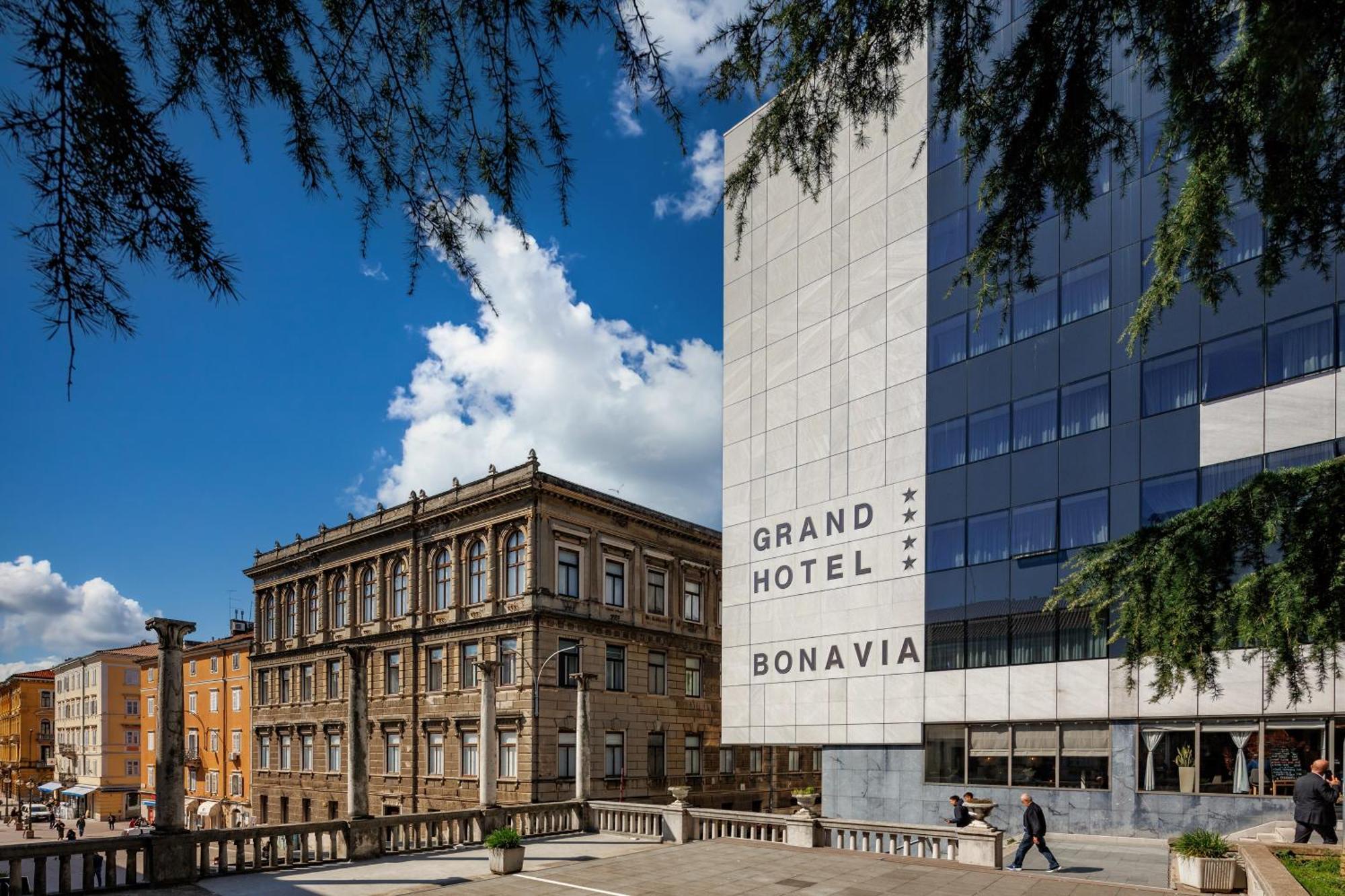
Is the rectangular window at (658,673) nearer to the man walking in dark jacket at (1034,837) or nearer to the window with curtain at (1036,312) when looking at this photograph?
the window with curtain at (1036,312)

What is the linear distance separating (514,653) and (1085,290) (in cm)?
2903

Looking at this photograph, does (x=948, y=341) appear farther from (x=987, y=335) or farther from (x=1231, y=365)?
(x=1231, y=365)

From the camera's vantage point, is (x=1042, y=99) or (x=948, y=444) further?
(x=948, y=444)

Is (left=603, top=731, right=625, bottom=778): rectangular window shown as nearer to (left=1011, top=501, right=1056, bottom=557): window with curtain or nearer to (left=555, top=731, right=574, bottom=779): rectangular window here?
(left=555, top=731, right=574, bottom=779): rectangular window

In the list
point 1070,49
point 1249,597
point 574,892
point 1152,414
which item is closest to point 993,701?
point 1152,414

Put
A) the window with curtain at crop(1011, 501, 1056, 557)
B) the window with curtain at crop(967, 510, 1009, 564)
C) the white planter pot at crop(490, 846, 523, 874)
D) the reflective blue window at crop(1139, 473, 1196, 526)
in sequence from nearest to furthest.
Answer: the white planter pot at crop(490, 846, 523, 874) → the reflective blue window at crop(1139, 473, 1196, 526) → the window with curtain at crop(1011, 501, 1056, 557) → the window with curtain at crop(967, 510, 1009, 564)

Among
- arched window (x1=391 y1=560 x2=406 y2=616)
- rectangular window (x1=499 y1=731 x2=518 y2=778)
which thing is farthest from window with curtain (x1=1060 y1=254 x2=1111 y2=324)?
arched window (x1=391 y1=560 x2=406 y2=616)

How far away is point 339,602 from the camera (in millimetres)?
55219

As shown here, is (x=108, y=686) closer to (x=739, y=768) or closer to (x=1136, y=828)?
(x=739, y=768)

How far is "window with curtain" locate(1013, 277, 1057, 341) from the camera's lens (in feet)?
90.0

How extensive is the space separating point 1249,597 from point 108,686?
101784 mm

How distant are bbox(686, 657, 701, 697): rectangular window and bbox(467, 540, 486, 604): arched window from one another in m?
12.4

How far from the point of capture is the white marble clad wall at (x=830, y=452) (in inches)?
1211

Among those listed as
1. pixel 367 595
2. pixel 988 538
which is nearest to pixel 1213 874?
pixel 988 538
